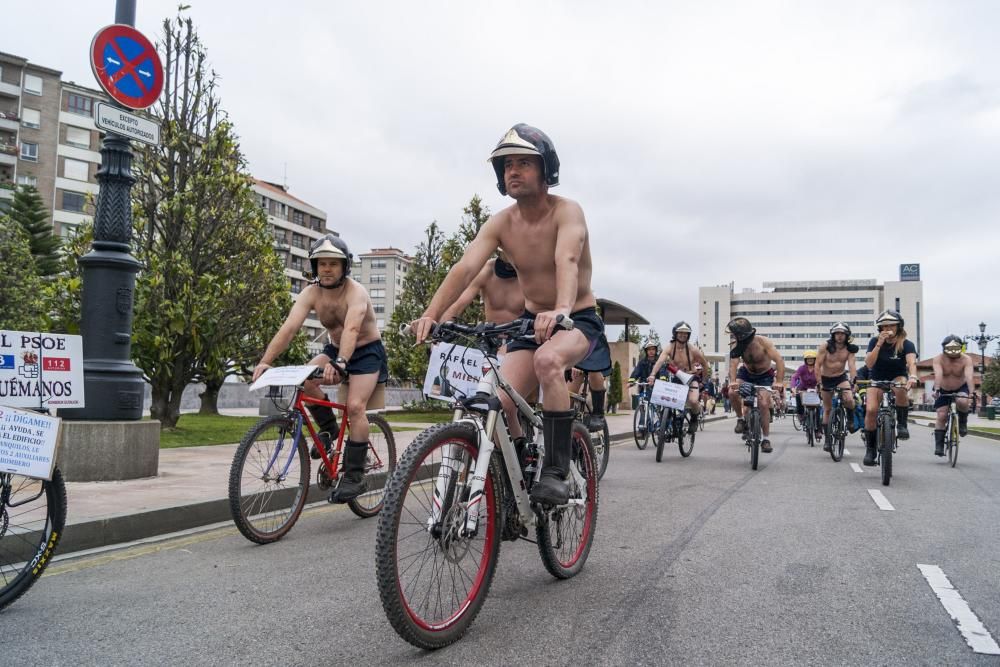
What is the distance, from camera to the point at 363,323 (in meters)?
5.90

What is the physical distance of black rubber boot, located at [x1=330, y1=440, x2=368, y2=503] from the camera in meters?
5.50

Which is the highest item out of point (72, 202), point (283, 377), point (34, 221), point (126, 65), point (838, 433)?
point (72, 202)

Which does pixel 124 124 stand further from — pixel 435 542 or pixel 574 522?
pixel 435 542

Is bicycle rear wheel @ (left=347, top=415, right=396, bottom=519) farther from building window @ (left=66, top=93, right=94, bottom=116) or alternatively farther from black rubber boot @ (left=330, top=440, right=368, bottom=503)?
building window @ (left=66, top=93, right=94, bottom=116)

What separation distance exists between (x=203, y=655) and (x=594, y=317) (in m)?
2.35

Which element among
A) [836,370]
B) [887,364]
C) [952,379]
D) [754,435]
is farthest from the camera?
[836,370]

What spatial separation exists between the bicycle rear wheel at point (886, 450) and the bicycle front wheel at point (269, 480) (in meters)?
6.33

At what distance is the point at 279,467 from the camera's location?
16.5ft

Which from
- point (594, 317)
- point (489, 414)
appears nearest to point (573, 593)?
point (489, 414)

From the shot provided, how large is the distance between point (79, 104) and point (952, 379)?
66.9 m

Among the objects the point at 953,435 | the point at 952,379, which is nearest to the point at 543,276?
the point at 952,379

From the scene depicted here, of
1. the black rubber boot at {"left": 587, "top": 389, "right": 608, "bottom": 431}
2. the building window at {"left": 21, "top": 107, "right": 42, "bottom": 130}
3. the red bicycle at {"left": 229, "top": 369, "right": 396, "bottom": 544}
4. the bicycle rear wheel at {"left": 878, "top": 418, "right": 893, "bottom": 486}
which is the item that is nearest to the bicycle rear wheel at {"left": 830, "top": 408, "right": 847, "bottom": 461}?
the bicycle rear wheel at {"left": 878, "top": 418, "right": 893, "bottom": 486}

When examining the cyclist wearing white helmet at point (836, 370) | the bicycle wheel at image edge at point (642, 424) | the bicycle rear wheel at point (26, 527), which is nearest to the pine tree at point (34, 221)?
the bicycle wheel at image edge at point (642, 424)

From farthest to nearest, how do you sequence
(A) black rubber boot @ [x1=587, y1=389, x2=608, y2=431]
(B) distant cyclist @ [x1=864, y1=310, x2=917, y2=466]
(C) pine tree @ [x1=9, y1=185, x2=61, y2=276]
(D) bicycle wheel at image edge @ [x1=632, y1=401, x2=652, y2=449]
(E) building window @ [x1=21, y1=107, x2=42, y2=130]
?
(E) building window @ [x1=21, y1=107, x2=42, y2=130], (C) pine tree @ [x1=9, y1=185, x2=61, y2=276], (D) bicycle wheel at image edge @ [x1=632, y1=401, x2=652, y2=449], (B) distant cyclist @ [x1=864, y1=310, x2=917, y2=466], (A) black rubber boot @ [x1=587, y1=389, x2=608, y2=431]
